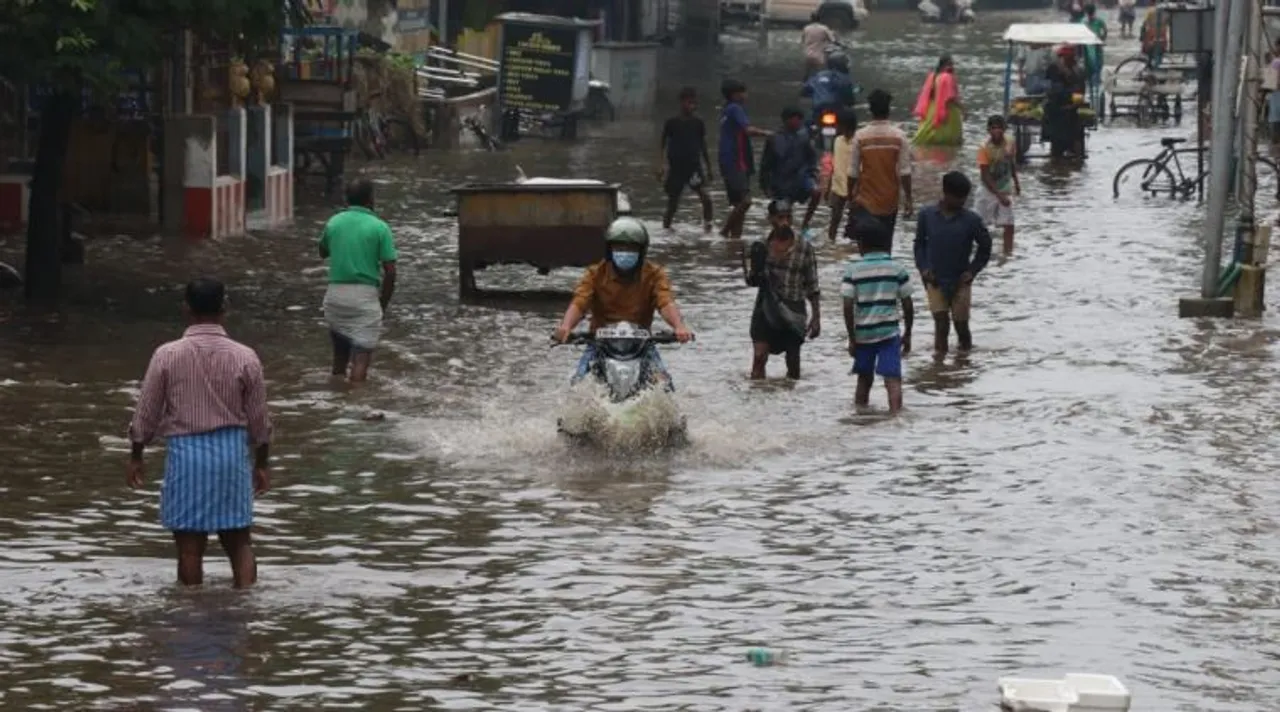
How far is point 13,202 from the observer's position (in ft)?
86.8

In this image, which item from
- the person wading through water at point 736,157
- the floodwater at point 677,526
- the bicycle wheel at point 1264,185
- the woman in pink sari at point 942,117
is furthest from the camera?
the woman in pink sari at point 942,117

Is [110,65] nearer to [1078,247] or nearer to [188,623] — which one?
[188,623]

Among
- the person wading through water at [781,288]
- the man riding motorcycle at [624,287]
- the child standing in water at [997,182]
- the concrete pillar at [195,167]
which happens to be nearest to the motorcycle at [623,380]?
the man riding motorcycle at [624,287]

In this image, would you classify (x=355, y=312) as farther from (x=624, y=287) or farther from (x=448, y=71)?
(x=448, y=71)

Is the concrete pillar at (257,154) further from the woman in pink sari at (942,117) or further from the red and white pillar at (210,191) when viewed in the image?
the woman in pink sari at (942,117)

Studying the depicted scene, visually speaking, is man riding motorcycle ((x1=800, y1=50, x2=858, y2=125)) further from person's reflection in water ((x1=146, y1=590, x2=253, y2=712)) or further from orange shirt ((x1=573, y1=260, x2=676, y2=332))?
person's reflection in water ((x1=146, y1=590, x2=253, y2=712))

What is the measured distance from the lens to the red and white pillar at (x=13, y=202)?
2639cm

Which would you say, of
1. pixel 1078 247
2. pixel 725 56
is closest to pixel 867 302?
pixel 1078 247

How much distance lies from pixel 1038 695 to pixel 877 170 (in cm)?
1491

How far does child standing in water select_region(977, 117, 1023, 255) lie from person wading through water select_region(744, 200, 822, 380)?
8164 millimetres

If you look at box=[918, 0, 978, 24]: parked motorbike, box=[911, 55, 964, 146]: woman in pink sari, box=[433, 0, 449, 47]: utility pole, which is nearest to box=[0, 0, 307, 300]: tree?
box=[911, 55, 964, 146]: woman in pink sari

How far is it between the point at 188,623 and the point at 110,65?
928 centimetres

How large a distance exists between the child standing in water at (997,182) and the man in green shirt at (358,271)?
9.79 meters

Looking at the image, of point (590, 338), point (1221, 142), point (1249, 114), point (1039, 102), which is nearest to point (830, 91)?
point (1039, 102)
